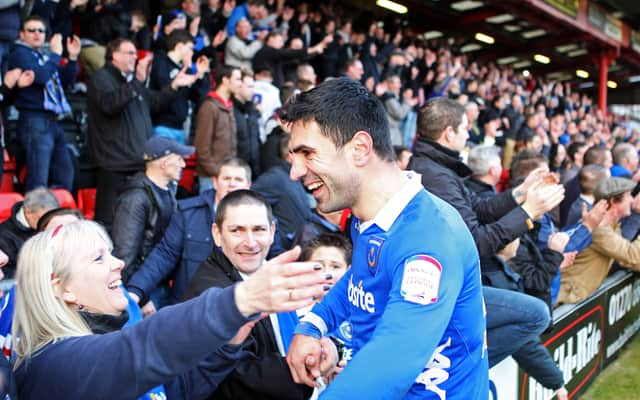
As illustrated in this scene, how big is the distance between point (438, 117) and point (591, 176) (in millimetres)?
2751

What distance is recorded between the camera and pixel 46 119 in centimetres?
510

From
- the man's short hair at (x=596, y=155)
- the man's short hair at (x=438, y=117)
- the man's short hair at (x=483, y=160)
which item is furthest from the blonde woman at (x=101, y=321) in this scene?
the man's short hair at (x=596, y=155)

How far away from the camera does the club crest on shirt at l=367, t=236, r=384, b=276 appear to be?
4.97ft

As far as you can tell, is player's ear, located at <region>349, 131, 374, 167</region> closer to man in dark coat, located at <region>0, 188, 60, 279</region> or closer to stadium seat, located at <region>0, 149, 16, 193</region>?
man in dark coat, located at <region>0, 188, 60, 279</region>

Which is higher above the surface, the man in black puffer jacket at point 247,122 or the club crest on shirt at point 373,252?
the man in black puffer jacket at point 247,122

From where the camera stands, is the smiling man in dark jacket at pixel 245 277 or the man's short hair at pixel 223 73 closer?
the smiling man in dark jacket at pixel 245 277

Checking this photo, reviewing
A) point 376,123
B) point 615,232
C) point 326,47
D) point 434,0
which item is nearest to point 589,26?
point 434,0

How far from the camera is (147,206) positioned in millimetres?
4012

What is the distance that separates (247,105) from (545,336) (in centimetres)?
397

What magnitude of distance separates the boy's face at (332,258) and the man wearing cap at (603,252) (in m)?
2.31

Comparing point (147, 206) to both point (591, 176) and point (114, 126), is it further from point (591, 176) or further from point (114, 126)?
point (591, 176)

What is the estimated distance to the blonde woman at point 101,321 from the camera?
4.02ft

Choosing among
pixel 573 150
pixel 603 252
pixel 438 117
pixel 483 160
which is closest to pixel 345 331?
pixel 438 117

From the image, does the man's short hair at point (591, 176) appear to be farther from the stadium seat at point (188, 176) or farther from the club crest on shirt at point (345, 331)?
the stadium seat at point (188, 176)
